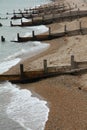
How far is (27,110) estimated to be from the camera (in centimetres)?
2011

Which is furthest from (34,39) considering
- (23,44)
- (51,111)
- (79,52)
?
(51,111)

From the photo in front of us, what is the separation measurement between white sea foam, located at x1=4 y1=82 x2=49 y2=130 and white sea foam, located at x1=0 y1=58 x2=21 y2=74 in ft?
23.8

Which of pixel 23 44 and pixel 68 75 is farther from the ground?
pixel 68 75

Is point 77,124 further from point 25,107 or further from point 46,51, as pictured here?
point 46,51

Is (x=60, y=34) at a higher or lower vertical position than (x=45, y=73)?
lower

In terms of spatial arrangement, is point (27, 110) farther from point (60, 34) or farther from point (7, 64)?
point (60, 34)

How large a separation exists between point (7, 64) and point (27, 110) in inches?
528

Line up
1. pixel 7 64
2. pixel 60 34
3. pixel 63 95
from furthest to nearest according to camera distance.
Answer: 1. pixel 60 34
2. pixel 7 64
3. pixel 63 95

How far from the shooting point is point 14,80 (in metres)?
25.5

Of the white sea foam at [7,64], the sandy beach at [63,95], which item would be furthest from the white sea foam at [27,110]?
the white sea foam at [7,64]

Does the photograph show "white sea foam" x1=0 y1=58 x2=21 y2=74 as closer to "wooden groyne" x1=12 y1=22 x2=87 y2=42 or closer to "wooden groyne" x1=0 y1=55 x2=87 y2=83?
"wooden groyne" x1=0 y1=55 x2=87 y2=83

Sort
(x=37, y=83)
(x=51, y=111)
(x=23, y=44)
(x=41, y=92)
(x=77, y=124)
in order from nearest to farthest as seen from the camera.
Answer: (x=77, y=124) < (x=51, y=111) < (x=41, y=92) < (x=37, y=83) < (x=23, y=44)

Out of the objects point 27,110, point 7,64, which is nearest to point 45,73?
point 27,110

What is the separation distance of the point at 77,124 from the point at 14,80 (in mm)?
9074
